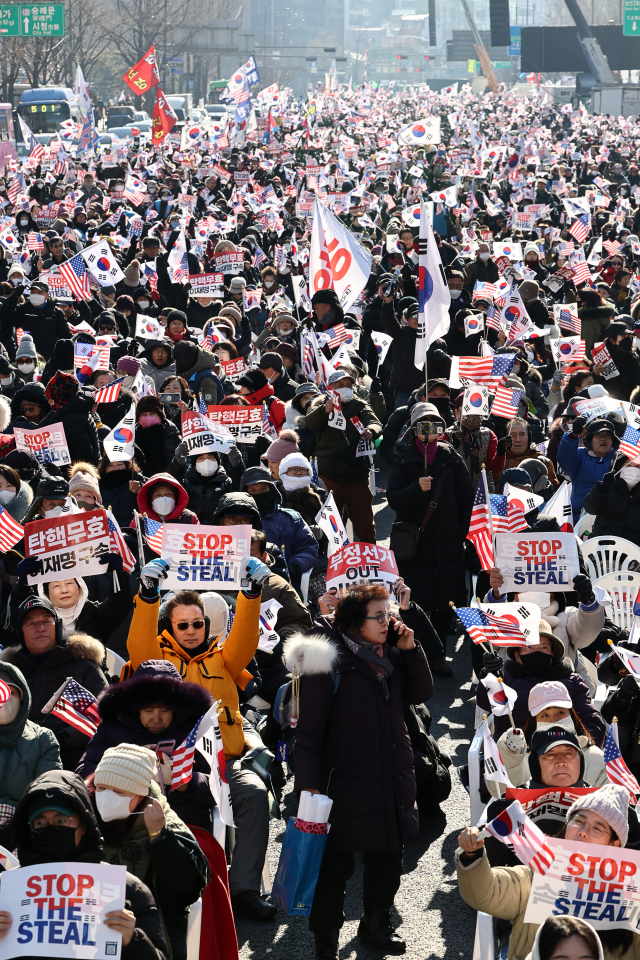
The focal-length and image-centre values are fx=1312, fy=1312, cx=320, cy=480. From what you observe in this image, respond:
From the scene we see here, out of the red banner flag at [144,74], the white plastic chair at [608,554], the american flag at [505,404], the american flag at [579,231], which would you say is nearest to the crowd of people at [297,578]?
the american flag at [505,404]

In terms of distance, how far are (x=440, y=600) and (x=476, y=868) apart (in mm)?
4265

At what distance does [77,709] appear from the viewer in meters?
5.07

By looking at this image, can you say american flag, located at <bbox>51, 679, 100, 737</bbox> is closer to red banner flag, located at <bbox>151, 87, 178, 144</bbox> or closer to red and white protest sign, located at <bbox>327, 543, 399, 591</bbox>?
red and white protest sign, located at <bbox>327, 543, 399, 591</bbox>

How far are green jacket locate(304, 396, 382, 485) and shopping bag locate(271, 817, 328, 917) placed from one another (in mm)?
4876

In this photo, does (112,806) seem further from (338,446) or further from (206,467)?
(338,446)

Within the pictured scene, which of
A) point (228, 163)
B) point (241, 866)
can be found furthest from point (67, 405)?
point (228, 163)

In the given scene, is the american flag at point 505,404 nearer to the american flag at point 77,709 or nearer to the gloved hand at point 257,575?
the gloved hand at point 257,575

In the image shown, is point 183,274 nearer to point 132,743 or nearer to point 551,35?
point 132,743

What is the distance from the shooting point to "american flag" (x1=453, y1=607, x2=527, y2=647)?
5.37 m

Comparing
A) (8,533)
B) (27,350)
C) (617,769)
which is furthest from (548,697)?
(27,350)

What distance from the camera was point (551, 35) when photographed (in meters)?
63.1

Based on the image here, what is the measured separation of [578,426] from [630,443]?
2.50 ft

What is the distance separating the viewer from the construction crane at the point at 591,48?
61.3 meters

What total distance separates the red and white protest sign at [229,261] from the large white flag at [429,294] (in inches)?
284
